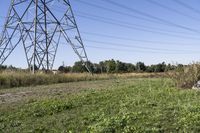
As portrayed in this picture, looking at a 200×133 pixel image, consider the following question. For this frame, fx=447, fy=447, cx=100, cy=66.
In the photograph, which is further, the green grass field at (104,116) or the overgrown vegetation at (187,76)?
the overgrown vegetation at (187,76)

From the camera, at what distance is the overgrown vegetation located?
18.8 m

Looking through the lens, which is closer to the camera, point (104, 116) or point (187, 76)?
point (104, 116)

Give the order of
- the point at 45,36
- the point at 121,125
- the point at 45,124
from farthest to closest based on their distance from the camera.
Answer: the point at 45,36, the point at 45,124, the point at 121,125

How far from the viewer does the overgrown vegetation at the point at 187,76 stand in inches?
740

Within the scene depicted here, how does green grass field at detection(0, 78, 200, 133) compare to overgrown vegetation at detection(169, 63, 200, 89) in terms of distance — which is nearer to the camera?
green grass field at detection(0, 78, 200, 133)

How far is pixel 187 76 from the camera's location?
1898 cm

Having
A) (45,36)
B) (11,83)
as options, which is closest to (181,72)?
(11,83)

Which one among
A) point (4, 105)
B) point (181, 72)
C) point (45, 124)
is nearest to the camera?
point (45, 124)

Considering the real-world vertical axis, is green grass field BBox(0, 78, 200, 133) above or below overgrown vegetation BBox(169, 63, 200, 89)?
below

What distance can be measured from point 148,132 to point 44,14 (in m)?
29.3

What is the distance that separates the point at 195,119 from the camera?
32.7 feet

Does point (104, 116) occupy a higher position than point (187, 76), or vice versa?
point (187, 76)

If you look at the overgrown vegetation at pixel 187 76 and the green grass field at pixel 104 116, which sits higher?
the overgrown vegetation at pixel 187 76

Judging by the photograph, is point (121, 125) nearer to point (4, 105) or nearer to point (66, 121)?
point (66, 121)
